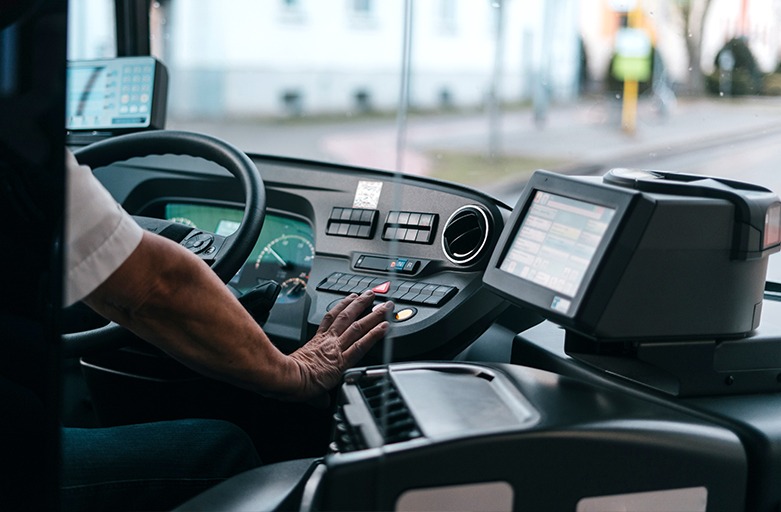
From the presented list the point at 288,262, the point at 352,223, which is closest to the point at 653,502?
the point at 352,223

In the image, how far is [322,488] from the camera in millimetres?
954

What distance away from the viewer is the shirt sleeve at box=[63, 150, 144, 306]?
95 centimetres

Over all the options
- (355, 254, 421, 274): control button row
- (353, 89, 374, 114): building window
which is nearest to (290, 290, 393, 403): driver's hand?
(355, 254, 421, 274): control button row

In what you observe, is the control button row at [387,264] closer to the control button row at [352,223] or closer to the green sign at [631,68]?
the control button row at [352,223]

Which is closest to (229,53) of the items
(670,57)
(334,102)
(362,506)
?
(334,102)

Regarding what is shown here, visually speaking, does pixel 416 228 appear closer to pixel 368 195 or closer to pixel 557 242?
pixel 368 195

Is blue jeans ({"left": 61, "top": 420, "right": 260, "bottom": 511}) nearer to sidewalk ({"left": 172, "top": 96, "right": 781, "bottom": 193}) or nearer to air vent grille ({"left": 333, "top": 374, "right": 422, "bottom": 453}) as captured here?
air vent grille ({"left": 333, "top": 374, "right": 422, "bottom": 453})

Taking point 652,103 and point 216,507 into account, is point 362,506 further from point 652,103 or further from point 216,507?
point 652,103

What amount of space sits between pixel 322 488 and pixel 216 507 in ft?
0.66

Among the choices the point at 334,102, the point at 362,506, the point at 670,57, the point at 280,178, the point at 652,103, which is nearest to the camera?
the point at 362,506

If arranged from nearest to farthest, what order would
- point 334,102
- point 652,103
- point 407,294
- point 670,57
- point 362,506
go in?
1. point 362,506
2. point 334,102
3. point 407,294
4. point 670,57
5. point 652,103

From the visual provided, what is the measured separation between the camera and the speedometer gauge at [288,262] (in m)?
1.78

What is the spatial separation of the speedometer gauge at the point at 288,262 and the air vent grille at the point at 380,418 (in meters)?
0.63

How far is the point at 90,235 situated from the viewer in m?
0.98
